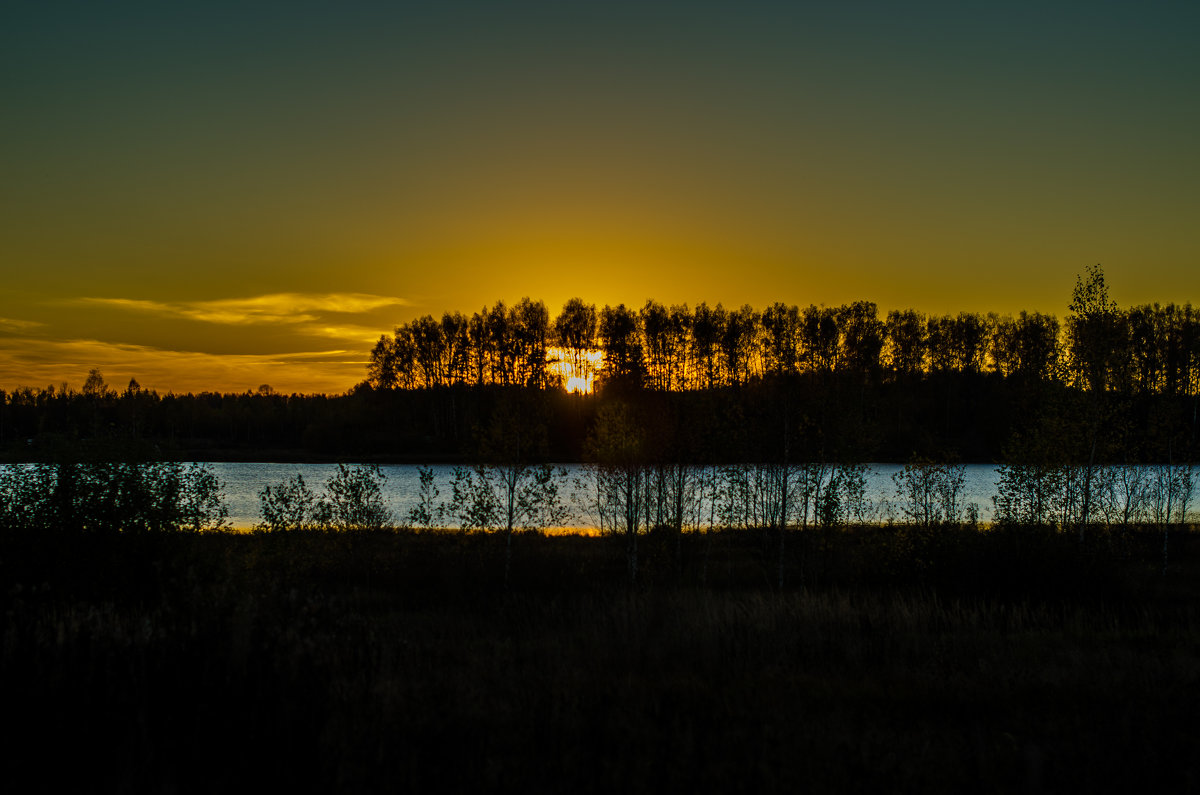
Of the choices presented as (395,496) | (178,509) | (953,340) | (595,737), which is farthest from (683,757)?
(953,340)

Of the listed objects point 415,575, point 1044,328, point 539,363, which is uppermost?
point 1044,328

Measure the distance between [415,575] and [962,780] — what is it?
22.0m

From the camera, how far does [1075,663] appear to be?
9.67m

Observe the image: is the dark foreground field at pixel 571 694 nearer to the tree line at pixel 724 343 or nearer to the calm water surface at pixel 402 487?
the calm water surface at pixel 402 487

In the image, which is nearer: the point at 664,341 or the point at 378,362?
the point at 664,341

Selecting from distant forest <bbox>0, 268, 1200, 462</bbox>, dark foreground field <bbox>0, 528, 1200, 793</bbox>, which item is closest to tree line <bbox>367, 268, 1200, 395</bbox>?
distant forest <bbox>0, 268, 1200, 462</bbox>

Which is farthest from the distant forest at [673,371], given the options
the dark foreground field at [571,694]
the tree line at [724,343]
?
the dark foreground field at [571,694]

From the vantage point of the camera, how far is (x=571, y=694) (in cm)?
775

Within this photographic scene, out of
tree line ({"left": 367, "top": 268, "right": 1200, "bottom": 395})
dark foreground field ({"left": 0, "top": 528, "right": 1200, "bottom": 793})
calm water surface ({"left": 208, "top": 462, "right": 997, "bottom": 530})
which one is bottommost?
calm water surface ({"left": 208, "top": 462, "right": 997, "bottom": 530})

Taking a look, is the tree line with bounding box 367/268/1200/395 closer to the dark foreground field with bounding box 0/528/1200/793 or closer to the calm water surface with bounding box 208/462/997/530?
the calm water surface with bounding box 208/462/997/530

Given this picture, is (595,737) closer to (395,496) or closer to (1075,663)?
(1075,663)

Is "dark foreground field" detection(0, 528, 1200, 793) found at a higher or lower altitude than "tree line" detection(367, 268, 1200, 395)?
lower

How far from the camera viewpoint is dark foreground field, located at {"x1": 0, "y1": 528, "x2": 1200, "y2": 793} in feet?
17.1

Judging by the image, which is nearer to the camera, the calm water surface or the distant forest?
the calm water surface
